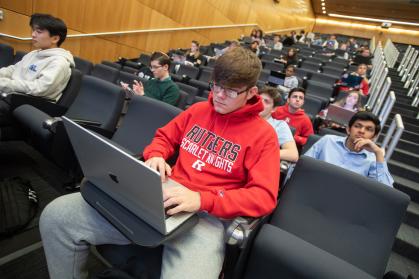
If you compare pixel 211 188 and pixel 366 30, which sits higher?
pixel 366 30

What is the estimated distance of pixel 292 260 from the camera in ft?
2.51

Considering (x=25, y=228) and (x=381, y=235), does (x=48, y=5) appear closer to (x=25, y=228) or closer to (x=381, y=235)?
(x=25, y=228)

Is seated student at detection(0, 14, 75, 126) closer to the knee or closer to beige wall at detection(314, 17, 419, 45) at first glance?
the knee

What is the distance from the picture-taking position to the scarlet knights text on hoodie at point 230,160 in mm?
909

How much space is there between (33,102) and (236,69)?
1.52 m

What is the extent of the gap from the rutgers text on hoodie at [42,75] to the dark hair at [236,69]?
1.40 metres

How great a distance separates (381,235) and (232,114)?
2.29ft

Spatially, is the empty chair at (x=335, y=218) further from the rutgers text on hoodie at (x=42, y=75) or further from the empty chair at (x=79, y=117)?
the rutgers text on hoodie at (x=42, y=75)

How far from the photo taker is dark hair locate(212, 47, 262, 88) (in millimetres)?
939

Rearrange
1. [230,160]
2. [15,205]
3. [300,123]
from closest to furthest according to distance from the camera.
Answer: [230,160]
[15,205]
[300,123]

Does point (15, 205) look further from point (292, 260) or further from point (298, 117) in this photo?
point (298, 117)

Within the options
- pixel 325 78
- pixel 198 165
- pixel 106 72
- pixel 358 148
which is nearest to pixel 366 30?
pixel 325 78

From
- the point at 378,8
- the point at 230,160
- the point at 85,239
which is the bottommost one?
the point at 85,239

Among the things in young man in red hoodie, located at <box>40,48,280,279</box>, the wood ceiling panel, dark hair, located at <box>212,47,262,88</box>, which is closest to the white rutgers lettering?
young man in red hoodie, located at <box>40,48,280,279</box>
